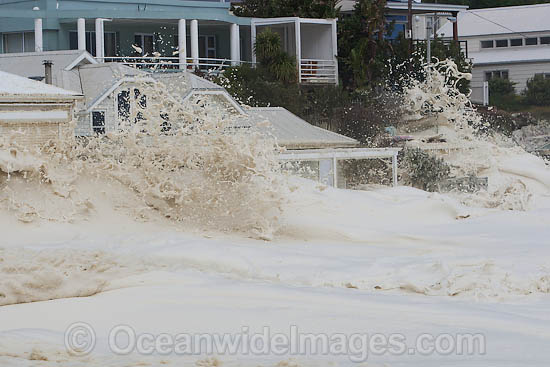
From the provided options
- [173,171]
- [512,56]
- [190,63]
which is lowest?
[173,171]

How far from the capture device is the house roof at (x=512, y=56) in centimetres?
5497

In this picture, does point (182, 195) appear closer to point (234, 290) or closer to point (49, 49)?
point (234, 290)

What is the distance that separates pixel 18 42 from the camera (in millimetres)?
36250

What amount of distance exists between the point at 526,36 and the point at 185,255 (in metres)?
46.3

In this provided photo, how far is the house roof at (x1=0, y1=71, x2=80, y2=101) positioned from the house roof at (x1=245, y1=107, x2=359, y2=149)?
7.31 m

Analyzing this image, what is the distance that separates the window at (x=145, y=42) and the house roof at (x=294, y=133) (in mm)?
10587

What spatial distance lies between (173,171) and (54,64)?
571 inches

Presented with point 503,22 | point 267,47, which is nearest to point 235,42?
point 267,47

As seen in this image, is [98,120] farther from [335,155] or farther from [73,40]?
[73,40]

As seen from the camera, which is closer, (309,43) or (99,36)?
(99,36)

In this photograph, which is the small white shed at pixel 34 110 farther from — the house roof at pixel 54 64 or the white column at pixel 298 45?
the white column at pixel 298 45

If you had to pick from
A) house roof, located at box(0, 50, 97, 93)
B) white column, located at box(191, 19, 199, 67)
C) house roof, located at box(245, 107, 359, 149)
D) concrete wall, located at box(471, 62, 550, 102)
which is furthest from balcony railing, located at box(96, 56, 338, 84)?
concrete wall, located at box(471, 62, 550, 102)

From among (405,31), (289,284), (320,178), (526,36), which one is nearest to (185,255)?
(289,284)

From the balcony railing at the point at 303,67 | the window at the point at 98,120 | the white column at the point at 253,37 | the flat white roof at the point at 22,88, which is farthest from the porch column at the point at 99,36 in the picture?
the flat white roof at the point at 22,88
